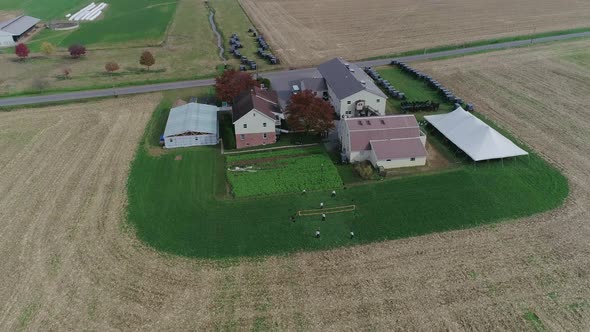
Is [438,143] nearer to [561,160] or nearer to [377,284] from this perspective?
[561,160]

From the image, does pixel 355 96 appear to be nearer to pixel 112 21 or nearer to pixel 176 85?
pixel 176 85

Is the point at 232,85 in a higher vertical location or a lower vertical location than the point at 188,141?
higher

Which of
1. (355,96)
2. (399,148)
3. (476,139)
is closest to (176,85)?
(355,96)

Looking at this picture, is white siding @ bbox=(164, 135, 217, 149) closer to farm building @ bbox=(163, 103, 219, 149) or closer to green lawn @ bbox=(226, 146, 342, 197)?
farm building @ bbox=(163, 103, 219, 149)

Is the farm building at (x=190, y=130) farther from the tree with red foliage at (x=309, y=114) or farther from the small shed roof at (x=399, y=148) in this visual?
the small shed roof at (x=399, y=148)

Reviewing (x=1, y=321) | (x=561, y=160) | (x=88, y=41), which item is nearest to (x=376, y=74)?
(x=561, y=160)
